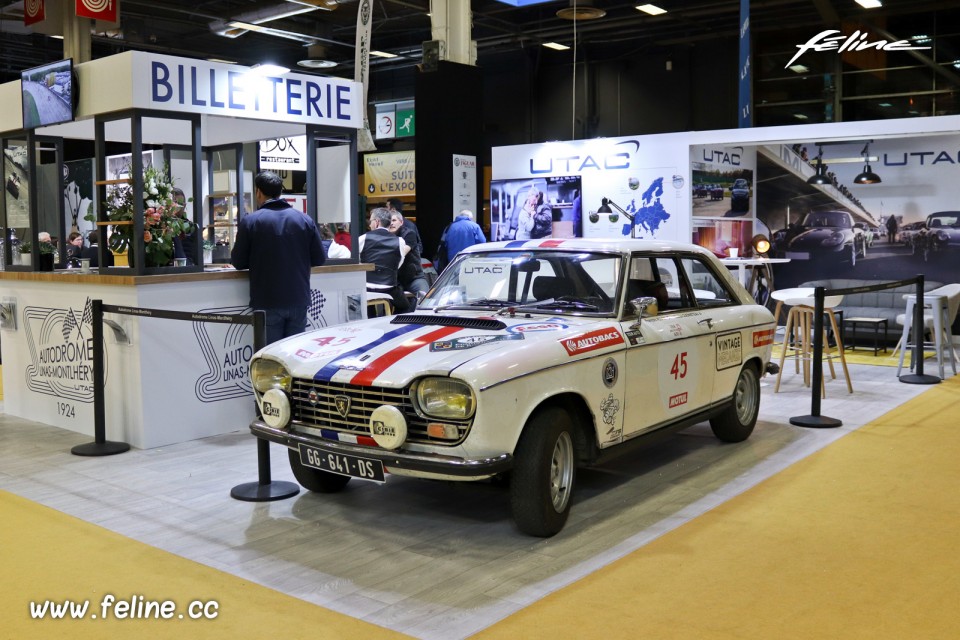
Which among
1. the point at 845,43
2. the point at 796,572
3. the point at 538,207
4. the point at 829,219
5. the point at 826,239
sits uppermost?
the point at 845,43

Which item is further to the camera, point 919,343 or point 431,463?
point 919,343

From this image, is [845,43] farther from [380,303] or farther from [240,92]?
[240,92]

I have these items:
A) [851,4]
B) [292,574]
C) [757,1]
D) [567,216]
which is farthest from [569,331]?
[851,4]

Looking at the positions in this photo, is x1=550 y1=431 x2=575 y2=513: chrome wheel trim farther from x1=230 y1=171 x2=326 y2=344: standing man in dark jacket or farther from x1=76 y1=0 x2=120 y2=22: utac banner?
x1=76 y1=0 x2=120 y2=22: utac banner

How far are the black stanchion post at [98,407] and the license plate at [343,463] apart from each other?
238cm

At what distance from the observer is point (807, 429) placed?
6688mm

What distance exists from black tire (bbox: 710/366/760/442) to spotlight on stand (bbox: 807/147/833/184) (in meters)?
7.59

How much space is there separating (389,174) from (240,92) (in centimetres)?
1530

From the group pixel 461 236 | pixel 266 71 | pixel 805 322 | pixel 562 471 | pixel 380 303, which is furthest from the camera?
pixel 461 236

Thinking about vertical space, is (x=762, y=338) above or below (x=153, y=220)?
below

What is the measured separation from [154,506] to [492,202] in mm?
10371

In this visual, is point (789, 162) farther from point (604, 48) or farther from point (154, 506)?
point (154, 506)

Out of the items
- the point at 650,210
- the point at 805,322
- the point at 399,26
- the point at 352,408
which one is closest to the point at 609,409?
the point at 352,408

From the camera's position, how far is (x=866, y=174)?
1269cm
